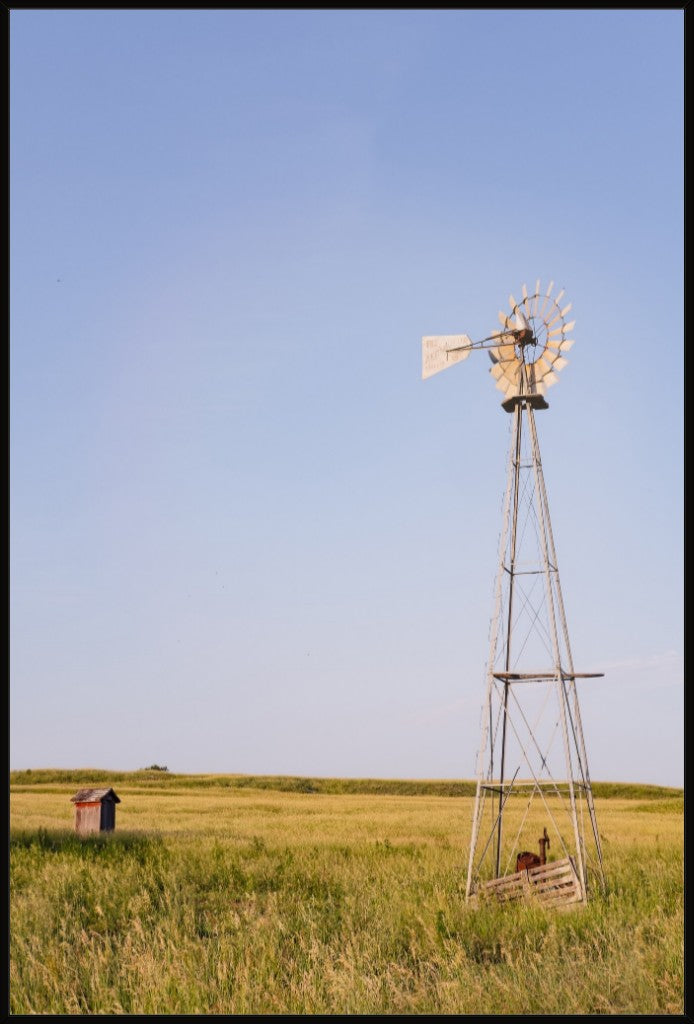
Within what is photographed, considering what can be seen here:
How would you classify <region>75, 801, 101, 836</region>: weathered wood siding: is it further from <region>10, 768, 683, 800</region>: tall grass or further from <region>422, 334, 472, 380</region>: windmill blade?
<region>10, 768, 683, 800</region>: tall grass

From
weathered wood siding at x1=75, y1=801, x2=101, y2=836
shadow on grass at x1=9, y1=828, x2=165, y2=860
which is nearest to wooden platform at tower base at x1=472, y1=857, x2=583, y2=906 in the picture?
shadow on grass at x1=9, y1=828, x2=165, y2=860

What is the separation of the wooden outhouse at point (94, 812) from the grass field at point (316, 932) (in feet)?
5.73

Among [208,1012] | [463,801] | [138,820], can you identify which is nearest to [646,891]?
[208,1012]

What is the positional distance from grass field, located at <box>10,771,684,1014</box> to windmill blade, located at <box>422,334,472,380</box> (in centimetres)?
921

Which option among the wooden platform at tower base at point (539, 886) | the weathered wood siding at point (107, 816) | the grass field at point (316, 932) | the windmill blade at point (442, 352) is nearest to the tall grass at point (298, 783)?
the weathered wood siding at point (107, 816)

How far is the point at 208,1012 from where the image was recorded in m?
8.73

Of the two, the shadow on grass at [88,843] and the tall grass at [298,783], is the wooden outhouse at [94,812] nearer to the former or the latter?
the shadow on grass at [88,843]

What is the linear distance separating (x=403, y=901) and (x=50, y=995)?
6.07 m

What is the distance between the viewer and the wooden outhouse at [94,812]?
2489 centimetres

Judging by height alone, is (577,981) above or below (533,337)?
below

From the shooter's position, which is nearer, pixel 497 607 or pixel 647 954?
pixel 647 954

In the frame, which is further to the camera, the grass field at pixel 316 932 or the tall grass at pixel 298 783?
the tall grass at pixel 298 783
